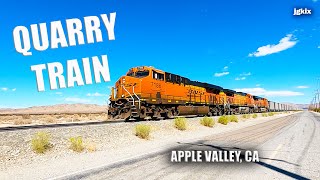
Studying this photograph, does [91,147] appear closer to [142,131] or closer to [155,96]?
[142,131]

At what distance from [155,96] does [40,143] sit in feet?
42.3

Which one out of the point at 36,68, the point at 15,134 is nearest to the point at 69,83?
the point at 36,68

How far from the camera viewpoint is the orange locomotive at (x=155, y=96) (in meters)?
21.0

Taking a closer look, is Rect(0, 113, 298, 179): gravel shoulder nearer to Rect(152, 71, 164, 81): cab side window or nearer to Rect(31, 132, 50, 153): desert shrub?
Rect(31, 132, 50, 153): desert shrub

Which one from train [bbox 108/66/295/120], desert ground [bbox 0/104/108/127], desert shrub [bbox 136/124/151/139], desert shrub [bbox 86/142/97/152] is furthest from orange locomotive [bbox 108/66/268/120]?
desert ground [bbox 0/104/108/127]

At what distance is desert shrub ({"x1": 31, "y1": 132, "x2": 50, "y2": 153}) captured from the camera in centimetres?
1037

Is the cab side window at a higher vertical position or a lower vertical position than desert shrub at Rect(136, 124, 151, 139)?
higher

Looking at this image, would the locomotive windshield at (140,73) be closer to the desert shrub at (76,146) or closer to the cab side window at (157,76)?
the cab side window at (157,76)

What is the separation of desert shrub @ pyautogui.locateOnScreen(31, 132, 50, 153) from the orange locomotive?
9.85 meters

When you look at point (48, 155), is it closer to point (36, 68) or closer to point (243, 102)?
point (36, 68)

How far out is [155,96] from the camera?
22656 millimetres

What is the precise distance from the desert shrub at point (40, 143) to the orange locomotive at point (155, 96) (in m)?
9.85

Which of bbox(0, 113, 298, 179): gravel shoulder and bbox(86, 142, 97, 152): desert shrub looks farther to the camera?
bbox(86, 142, 97, 152): desert shrub

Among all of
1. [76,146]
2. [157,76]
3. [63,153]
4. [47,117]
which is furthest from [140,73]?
[47,117]
